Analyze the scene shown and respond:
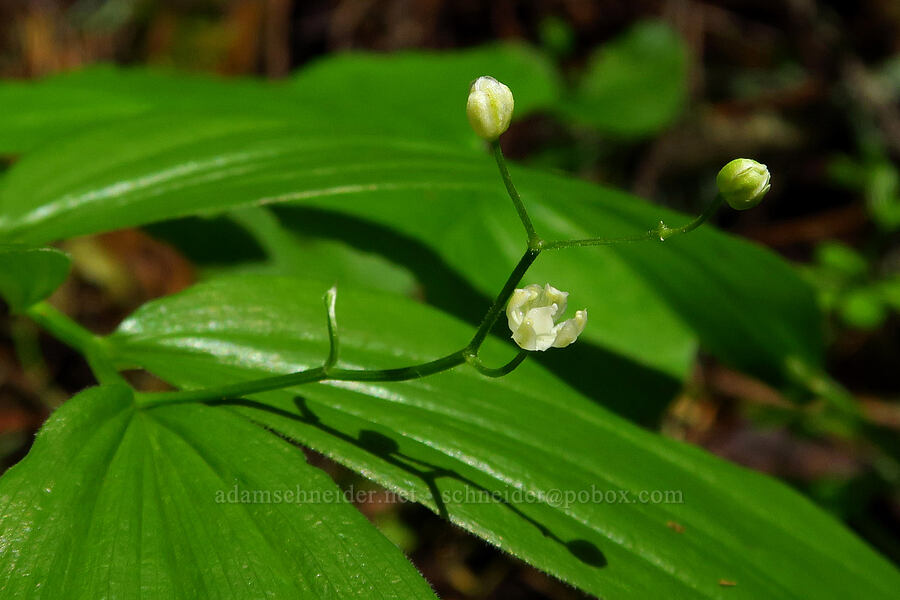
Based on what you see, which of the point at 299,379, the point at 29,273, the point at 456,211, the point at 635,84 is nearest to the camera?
the point at 299,379

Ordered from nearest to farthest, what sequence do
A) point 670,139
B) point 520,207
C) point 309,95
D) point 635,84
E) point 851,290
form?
point 520,207
point 309,95
point 851,290
point 635,84
point 670,139

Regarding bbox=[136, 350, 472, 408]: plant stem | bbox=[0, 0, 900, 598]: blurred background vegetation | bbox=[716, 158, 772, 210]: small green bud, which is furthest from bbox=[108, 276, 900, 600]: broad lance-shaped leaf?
bbox=[0, 0, 900, 598]: blurred background vegetation

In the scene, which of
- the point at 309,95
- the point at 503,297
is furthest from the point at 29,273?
the point at 309,95

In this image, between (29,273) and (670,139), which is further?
(670,139)

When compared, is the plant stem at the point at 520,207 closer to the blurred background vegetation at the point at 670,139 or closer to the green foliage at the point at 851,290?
the blurred background vegetation at the point at 670,139

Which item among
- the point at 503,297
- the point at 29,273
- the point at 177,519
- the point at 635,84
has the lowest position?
the point at 177,519

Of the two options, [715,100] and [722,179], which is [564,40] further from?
[722,179]

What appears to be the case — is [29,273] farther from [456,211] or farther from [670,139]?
[670,139]
